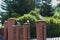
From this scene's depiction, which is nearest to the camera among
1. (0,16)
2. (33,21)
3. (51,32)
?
(51,32)

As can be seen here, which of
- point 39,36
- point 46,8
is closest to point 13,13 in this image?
point 46,8

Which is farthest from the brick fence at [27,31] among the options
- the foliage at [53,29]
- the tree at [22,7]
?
the tree at [22,7]

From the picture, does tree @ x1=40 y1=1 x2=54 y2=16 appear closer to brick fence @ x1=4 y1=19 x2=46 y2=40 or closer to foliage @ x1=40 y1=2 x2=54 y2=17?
foliage @ x1=40 y1=2 x2=54 y2=17

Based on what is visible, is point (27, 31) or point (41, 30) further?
point (27, 31)

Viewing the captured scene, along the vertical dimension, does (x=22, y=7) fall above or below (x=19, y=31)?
above

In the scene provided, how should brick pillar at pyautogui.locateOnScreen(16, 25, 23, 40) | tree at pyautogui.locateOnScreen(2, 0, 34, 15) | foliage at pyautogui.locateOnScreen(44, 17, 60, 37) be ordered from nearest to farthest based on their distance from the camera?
brick pillar at pyautogui.locateOnScreen(16, 25, 23, 40), foliage at pyautogui.locateOnScreen(44, 17, 60, 37), tree at pyautogui.locateOnScreen(2, 0, 34, 15)

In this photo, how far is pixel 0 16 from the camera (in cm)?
3853

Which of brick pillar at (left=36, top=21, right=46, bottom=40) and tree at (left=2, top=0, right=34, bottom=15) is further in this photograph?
tree at (left=2, top=0, right=34, bottom=15)

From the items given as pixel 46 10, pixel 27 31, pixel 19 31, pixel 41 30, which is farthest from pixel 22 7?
pixel 41 30

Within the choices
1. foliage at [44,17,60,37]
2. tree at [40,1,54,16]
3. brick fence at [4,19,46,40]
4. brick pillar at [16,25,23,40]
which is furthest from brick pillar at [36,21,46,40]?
tree at [40,1,54,16]

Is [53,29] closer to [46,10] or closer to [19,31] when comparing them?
[19,31]

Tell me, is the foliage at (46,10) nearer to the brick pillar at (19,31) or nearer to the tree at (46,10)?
the tree at (46,10)

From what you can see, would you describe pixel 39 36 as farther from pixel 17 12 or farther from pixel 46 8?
pixel 46 8

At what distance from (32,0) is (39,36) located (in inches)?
1010
